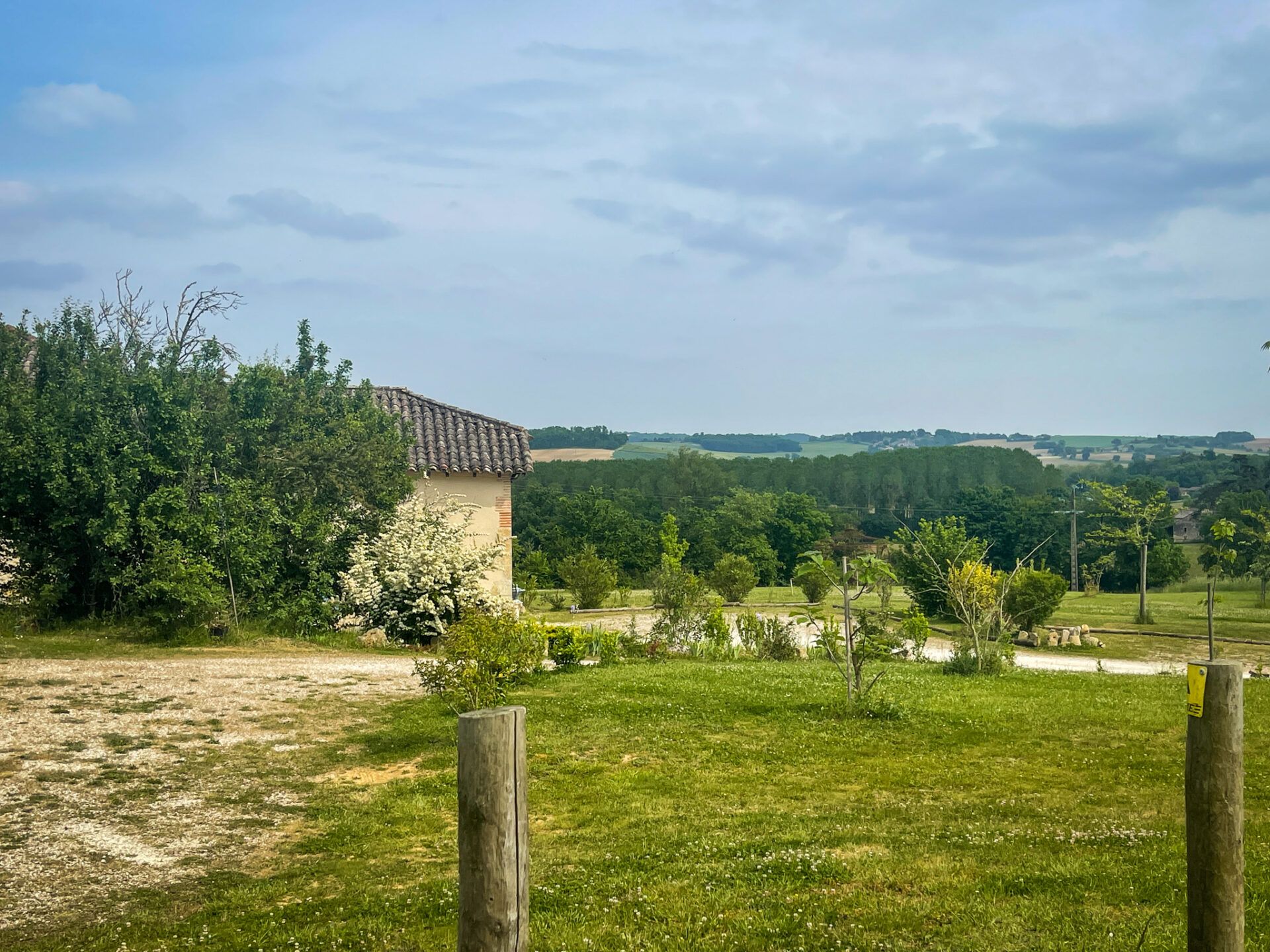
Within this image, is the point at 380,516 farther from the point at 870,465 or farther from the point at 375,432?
the point at 870,465

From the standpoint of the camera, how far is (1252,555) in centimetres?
3928

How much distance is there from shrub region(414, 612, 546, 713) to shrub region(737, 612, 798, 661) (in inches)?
319

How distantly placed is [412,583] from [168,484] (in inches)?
191

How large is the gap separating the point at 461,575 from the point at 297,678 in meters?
5.40

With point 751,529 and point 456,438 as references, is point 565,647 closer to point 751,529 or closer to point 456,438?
point 456,438

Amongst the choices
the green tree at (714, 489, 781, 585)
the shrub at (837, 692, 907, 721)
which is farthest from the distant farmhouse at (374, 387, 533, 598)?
the green tree at (714, 489, 781, 585)

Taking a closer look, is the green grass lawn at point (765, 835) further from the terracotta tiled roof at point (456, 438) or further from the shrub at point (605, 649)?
the terracotta tiled roof at point (456, 438)

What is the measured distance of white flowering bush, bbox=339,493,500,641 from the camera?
19047 millimetres

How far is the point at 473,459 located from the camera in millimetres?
25953

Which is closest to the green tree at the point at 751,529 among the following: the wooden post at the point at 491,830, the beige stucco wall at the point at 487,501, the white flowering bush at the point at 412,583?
the beige stucco wall at the point at 487,501

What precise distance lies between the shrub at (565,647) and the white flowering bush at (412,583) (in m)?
3.02

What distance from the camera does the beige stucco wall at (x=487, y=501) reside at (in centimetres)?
2506

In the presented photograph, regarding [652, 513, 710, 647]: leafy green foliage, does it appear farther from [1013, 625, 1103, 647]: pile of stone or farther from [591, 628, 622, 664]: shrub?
[1013, 625, 1103, 647]: pile of stone

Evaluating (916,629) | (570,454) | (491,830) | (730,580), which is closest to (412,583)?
(916,629)
